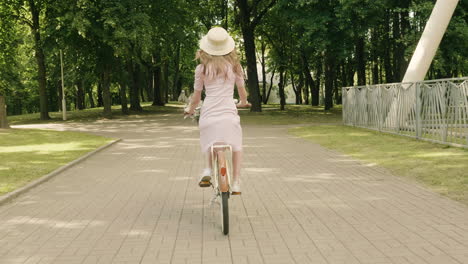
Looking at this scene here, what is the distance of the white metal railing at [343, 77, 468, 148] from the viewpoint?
40.3 ft

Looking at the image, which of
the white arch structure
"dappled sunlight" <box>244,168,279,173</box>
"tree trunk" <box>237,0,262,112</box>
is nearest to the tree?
"tree trunk" <box>237,0,262,112</box>

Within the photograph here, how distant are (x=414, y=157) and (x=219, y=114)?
690 centimetres

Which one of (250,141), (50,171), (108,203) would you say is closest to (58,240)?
(108,203)

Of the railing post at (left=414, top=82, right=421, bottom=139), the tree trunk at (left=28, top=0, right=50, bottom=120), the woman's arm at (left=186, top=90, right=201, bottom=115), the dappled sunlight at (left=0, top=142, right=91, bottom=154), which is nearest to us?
the woman's arm at (left=186, top=90, right=201, bottom=115)

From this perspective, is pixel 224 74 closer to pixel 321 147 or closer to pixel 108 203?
pixel 108 203

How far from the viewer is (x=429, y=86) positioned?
14086mm

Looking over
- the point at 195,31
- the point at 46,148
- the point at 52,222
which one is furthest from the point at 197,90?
the point at 195,31

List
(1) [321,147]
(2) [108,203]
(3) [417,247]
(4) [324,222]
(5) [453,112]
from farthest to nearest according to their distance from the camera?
(1) [321,147], (5) [453,112], (2) [108,203], (4) [324,222], (3) [417,247]

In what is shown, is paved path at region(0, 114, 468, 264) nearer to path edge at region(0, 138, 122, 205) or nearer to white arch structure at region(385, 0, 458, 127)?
path edge at region(0, 138, 122, 205)

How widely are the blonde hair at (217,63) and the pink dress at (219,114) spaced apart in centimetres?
4

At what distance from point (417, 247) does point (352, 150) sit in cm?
832

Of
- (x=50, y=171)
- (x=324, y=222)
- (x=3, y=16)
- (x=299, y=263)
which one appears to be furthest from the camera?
(x=3, y=16)

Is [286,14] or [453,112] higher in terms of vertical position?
[286,14]

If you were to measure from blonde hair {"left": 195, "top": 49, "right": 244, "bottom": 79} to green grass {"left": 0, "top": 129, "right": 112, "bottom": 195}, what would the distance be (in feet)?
13.9
